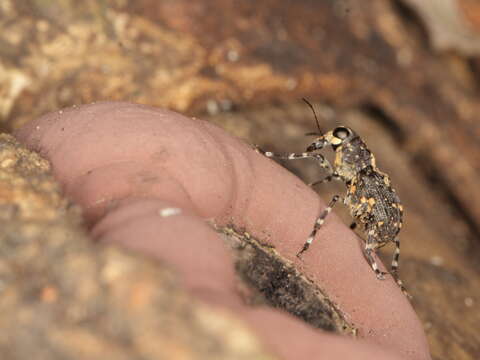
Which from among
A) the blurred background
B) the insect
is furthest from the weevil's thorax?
the blurred background

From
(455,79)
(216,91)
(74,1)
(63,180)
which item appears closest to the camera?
(63,180)

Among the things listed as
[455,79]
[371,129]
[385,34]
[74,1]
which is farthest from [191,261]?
[455,79]

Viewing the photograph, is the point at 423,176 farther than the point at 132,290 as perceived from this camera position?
Yes

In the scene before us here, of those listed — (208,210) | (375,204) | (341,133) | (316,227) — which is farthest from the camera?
(341,133)

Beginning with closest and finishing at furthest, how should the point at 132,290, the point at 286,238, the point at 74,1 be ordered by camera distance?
the point at 132,290 → the point at 286,238 → the point at 74,1

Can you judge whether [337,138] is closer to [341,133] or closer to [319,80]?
[341,133]

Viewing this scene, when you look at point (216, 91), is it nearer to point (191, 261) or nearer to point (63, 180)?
point (63, 180)

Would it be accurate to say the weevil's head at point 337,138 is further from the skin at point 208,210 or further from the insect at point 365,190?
the skin at point 208,210

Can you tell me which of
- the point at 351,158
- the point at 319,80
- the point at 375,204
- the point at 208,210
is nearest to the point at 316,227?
the point at 208,210
